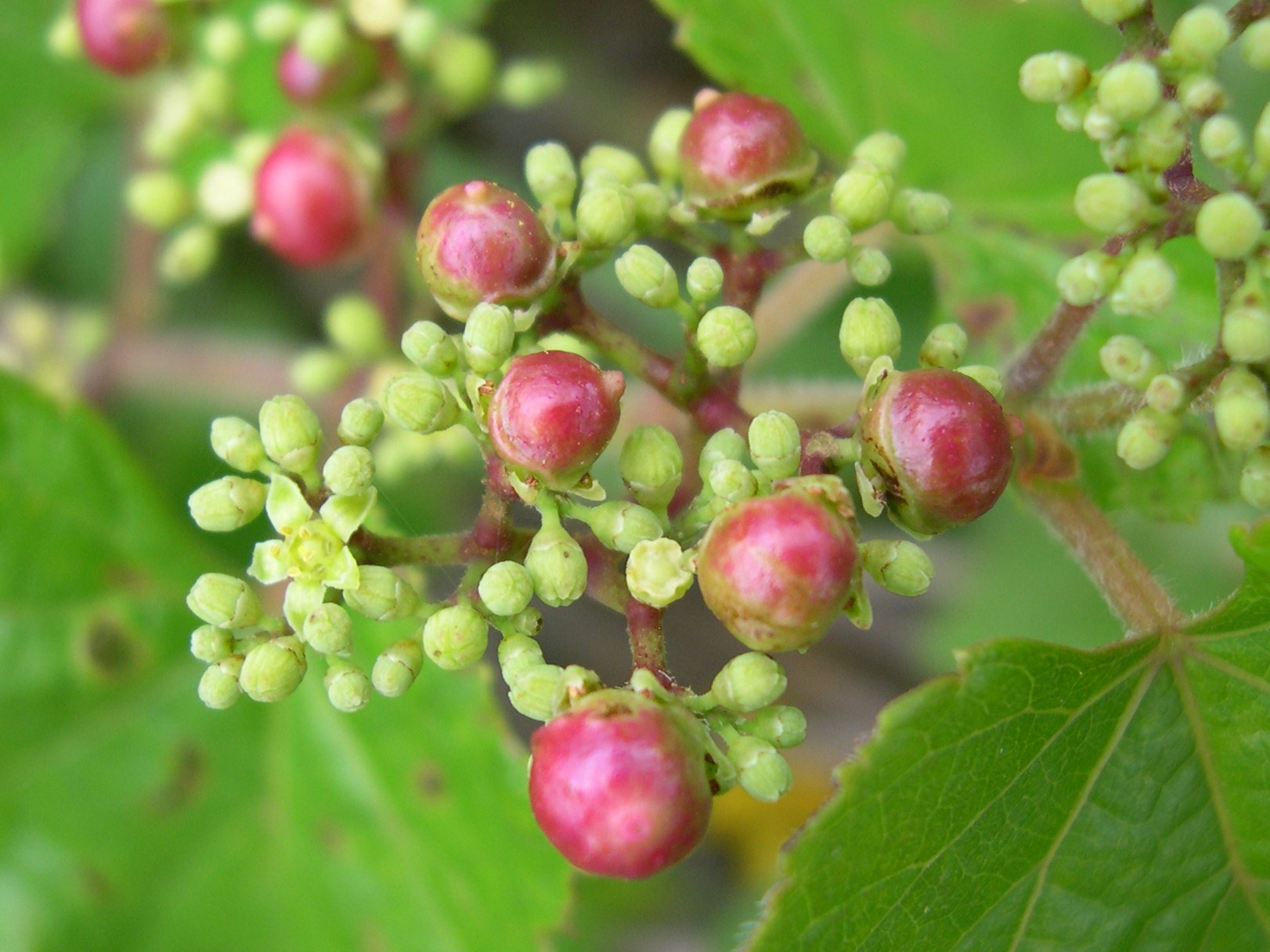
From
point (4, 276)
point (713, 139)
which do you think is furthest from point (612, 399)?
point (4, 276)

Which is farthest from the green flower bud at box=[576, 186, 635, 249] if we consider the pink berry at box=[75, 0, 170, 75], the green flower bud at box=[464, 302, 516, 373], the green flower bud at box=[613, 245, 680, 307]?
the pink berry at box=[75, 0, 170, 75]

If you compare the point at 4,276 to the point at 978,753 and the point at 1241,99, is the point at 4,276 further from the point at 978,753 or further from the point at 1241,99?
the point at 1241,99

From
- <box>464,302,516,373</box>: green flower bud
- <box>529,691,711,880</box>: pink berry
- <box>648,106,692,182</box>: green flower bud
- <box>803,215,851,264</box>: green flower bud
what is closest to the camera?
<box>529,691,711,880</box>: pink berry

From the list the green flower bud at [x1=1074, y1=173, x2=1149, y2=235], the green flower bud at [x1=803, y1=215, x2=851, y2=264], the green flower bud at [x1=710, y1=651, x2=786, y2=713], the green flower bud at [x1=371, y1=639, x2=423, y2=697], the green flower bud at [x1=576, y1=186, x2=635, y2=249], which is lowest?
the green flower bud at [x1=371, y1=639, x2=423, y2=697]

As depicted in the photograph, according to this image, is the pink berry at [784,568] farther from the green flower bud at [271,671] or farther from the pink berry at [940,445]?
the green flower bud at [271,671]

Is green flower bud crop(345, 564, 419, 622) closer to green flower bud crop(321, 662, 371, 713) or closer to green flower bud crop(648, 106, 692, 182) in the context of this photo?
green flower bud crop(321, 662, 371, 713)

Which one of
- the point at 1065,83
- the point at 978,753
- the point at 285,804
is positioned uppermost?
the point at 1065,83
